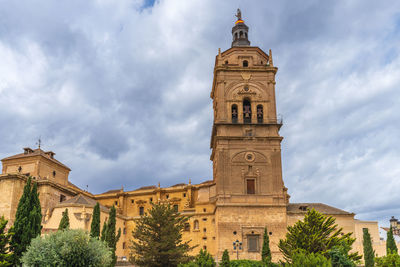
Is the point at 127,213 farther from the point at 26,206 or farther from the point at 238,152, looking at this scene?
the point at 26,206

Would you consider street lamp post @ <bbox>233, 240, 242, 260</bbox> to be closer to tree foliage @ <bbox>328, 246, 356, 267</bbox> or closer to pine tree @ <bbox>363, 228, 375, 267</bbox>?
pine tree @ <bbox>363, 228, 375, 267</bbox>

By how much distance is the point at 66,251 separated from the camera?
24500 mm

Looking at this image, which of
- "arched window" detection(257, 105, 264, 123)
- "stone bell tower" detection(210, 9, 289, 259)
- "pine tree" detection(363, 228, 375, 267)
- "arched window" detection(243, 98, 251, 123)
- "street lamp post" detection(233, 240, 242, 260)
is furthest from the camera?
"arched window" detection(243, 98, 251, 123)

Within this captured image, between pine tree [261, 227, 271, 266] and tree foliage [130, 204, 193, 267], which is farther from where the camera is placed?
pine tree [261, 227, 271, 266]

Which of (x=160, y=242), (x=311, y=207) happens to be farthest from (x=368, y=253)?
(x=160, y=242)

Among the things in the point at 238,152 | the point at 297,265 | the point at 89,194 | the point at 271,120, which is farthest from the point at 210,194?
the point at 297,265

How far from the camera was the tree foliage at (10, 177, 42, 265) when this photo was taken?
25312 mm

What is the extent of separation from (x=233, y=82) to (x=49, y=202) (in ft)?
79.5

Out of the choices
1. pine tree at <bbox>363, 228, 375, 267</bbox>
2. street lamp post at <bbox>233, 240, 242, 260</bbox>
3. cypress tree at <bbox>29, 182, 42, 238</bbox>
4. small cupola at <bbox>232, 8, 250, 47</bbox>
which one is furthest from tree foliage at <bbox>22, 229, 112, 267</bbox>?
small cupola at <bbox>232, 8, 250, 47</bbox>

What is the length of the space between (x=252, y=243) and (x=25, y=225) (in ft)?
72.9

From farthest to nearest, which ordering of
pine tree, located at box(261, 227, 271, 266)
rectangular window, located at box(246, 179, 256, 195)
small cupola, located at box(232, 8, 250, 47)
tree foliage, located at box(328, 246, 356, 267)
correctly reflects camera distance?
small cupola, located at box(232, 8, 250, 47)
rectangular window, located at box(246, 179, 256, 195)
pine tree, located at box(261, 227, 271, 266)
tree foliage, located at box(328, 246, 356, 267)

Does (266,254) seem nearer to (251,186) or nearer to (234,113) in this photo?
(251,186)

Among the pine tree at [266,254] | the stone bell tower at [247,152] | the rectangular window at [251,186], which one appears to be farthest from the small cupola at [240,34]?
the pine tree at [266,254]

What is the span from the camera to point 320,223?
30.2m
